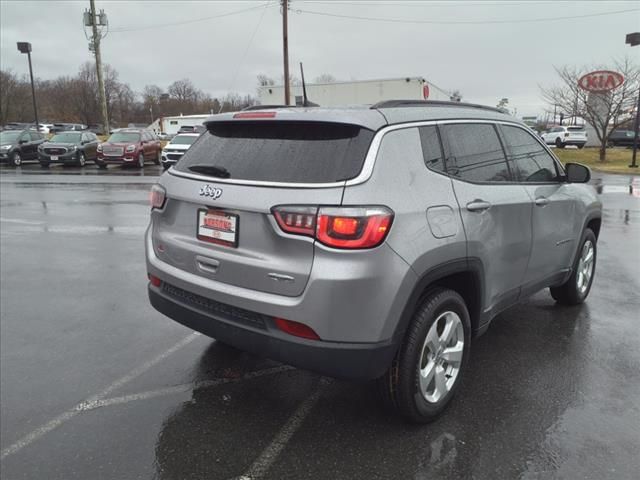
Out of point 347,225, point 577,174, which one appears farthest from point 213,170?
point 577,174

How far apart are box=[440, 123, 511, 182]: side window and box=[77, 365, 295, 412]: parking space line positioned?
74.8 inches

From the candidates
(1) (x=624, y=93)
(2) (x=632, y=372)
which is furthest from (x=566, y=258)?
(1) (x=624, y=93)

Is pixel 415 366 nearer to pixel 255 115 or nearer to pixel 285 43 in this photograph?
pixel 255 115

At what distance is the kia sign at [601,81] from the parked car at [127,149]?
24358 mm

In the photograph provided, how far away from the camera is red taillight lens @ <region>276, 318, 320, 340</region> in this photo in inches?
104

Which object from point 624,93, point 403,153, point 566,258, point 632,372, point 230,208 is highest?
point 624,93

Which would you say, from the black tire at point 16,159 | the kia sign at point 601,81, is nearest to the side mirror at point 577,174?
the black tire at point 16,159

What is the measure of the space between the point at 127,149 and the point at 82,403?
21864mm

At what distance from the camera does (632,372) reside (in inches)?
150

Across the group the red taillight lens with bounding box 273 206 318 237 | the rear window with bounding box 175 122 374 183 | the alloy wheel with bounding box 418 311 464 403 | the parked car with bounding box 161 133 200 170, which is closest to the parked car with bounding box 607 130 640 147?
the parked car with bounding box 161 133 200 170

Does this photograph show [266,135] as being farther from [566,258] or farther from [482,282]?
[566,258]

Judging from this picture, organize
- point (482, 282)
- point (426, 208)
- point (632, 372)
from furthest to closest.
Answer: point (632, 372)
point (482, 282)
point (426, 208)

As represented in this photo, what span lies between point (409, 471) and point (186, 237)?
72.1 inches

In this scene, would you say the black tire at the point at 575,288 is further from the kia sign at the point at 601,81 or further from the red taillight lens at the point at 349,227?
the kia sign at the point at 601,81
